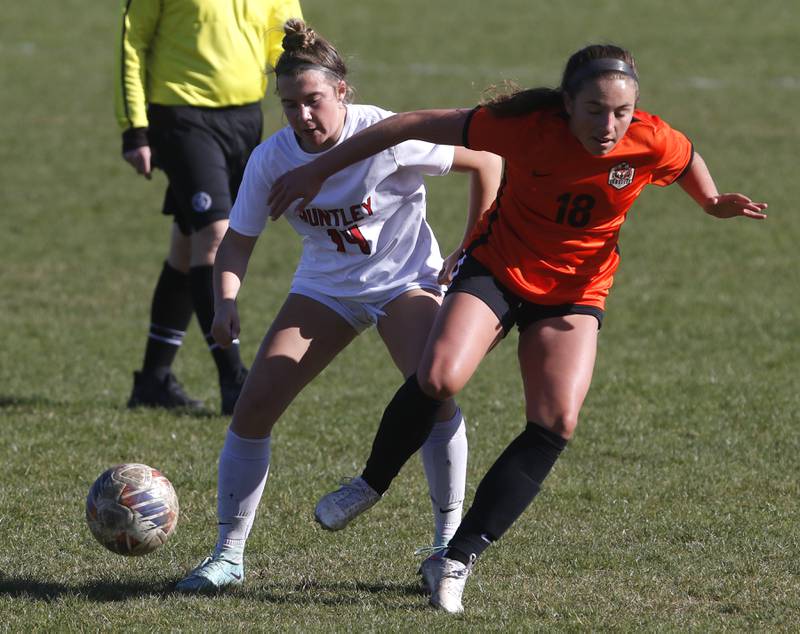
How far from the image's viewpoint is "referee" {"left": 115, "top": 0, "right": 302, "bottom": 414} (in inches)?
291

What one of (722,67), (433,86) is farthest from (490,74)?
(722,67)

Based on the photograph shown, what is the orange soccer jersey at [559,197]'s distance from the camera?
15.0ft

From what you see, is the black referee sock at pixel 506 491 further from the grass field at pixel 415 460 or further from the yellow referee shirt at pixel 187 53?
the yellow referee shirt at pixel 187 53

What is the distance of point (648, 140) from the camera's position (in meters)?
4.63

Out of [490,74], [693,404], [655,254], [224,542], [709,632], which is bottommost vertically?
[490,74]

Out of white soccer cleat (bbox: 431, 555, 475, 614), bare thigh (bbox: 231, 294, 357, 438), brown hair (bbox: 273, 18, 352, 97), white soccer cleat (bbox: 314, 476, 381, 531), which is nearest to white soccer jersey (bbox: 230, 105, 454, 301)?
bare thigh (bbox: 231, 294, 357, 438)

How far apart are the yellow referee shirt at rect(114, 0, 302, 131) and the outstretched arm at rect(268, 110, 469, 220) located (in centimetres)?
298

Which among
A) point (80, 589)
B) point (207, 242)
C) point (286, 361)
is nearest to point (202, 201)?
point (207, 242)

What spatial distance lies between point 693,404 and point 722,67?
15.3 m

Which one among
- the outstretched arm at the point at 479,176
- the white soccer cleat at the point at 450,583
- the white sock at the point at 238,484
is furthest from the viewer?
the outstretched arm at the point at 479,176

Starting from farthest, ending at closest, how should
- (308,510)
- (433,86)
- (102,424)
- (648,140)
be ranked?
(433,86) → (102,424) → (308,510) → (648,140)

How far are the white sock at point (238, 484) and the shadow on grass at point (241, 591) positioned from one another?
0.19m

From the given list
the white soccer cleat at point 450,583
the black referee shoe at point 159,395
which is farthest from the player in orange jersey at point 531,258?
the black referee shoe at point 159,395

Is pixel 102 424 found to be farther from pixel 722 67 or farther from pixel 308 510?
pixel 722 67
